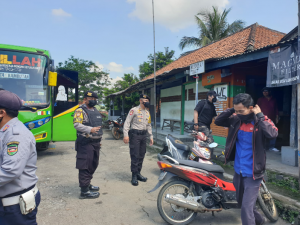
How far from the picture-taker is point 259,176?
2.32 m

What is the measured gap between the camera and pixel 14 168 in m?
Result: 1.54

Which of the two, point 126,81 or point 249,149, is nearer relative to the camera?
point 249,149

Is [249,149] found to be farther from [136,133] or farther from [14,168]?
[136,133]

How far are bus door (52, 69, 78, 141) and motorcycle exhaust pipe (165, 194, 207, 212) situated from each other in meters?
4.82

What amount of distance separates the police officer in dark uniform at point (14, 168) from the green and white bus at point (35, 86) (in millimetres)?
4446

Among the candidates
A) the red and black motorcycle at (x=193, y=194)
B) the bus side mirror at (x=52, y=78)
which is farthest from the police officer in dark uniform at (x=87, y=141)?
the bus side mirror at (x=52, y=78)

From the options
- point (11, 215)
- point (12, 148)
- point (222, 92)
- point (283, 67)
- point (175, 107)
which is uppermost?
point (283, 67)

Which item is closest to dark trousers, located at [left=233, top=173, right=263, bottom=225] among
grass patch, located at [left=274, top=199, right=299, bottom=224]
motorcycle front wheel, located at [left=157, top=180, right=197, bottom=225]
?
motorcycle front wheel, located at [left=157, top=180, right=197, bottom=225]

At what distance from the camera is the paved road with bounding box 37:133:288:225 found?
3.03 meters

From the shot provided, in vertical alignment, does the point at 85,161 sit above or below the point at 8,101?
below

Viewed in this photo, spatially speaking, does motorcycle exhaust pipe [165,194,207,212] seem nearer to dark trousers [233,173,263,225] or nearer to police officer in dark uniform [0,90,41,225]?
dark trousers [233,173,263,225]

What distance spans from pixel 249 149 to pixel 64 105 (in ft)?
23.4

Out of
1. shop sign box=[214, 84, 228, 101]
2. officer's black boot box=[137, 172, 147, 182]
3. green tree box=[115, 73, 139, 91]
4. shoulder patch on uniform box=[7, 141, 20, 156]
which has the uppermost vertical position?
green tree box=[115, 73, 139, 91]

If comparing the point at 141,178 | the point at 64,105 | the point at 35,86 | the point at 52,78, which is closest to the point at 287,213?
the point at 141,178
